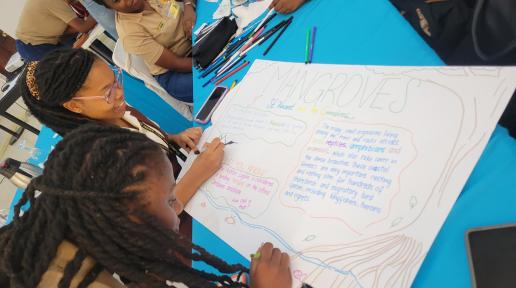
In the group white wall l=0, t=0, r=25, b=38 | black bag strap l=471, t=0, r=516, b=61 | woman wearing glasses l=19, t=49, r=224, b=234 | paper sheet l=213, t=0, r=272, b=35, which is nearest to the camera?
black bag strap l=471, t=0, r=516, b=61

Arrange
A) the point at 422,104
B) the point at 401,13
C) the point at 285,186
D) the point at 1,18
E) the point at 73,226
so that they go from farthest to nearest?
the point at 1,18, the point at 401,13, the point at 285,186, the point at 422,104, the point at 73,226

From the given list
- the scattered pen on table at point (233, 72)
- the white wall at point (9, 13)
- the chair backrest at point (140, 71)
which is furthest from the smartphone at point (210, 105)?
the white wall at point (9, 13)

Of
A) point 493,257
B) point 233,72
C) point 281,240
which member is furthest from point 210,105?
point 493,257

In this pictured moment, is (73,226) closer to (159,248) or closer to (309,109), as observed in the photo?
(159,248)

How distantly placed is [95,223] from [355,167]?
465 mm

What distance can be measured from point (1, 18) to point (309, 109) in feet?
14.7

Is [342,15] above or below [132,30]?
above

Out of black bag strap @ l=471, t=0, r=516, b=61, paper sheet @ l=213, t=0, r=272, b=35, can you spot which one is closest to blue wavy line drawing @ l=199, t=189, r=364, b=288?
black bag strap @ l=471, t=0, r=516, b=61

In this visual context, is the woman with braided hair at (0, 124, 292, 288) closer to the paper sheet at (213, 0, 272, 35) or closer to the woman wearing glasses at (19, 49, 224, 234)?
the woman wearing glasses at (19, 49, 224, 234)

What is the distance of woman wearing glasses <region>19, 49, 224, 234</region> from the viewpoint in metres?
0.93

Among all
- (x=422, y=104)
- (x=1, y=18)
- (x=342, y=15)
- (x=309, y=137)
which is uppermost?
(x=342, y=15)

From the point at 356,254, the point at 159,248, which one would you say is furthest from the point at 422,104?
the point at 159,248

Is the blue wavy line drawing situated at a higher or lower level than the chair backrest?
lower

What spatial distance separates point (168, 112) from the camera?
175 cm
